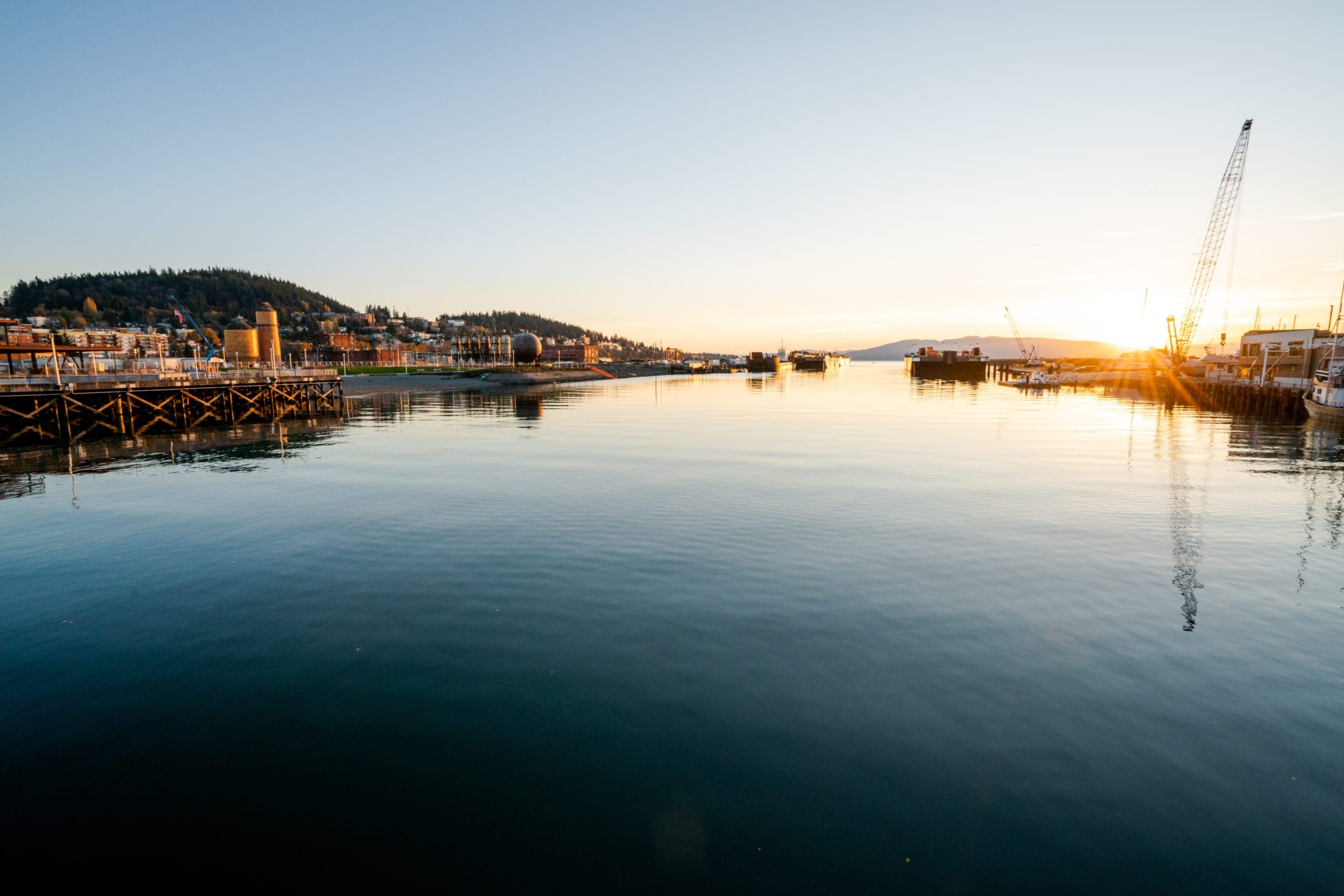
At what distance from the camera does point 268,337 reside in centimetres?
9419

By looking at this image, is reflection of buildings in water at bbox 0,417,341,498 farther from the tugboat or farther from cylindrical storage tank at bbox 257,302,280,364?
the tugboat

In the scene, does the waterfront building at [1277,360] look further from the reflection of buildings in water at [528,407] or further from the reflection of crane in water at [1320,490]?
the reflection of buildings in water at [528,407]

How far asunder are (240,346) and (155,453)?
55.6 m

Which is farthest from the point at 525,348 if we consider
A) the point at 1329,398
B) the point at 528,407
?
the point at 1329,398

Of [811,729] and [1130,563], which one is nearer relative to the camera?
[811,729]

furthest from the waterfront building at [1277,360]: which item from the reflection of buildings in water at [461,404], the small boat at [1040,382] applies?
the reflection of buildings in water at [461,404]

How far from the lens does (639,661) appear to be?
1239 cm

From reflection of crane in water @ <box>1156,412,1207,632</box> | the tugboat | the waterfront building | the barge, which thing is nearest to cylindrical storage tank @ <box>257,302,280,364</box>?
reflection of crane in water @ <box>1156,412,1207,632</box>

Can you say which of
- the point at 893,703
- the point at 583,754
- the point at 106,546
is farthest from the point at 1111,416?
the point at 106,546

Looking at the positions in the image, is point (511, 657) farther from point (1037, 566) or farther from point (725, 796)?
point (1037, 566)

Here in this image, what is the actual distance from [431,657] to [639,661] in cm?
418

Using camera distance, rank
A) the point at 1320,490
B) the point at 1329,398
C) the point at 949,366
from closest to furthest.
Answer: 1. the point at 1320,490
2. the point at 1329,398
3. the point at 949,366

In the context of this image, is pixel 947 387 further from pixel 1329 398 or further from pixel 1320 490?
pixel 1320 490

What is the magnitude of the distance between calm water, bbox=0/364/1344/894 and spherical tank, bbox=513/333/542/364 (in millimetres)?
161578
